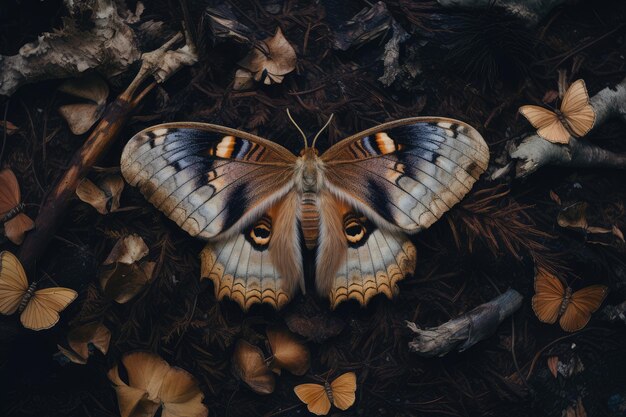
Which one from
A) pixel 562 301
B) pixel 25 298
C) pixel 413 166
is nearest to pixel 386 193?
pixel 413 166

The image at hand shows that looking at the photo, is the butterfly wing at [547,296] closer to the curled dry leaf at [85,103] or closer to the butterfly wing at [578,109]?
the butterfly wing at [578,109]

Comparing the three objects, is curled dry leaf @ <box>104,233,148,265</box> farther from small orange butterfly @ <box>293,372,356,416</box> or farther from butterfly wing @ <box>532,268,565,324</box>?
butterfly wing @ <box>532,268,565,324</box>

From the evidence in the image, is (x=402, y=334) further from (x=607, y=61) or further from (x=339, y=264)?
(x=607, y=61)

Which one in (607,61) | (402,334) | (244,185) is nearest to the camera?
(244,185)

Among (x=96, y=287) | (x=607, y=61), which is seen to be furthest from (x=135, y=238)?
(x=607, y=61)

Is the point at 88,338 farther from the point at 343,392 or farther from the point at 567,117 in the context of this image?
the point at 567,117

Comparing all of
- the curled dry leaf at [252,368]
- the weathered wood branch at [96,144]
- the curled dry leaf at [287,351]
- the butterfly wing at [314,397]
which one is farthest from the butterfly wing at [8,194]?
the butterfly wing at [314,397]
